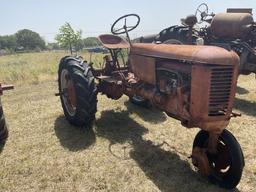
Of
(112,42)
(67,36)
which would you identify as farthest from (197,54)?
(67,36)

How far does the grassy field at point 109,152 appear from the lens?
152 inches

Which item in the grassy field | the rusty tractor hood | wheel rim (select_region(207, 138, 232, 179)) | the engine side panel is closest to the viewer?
the rusty tractor hood

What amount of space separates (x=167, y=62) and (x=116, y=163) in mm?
1559

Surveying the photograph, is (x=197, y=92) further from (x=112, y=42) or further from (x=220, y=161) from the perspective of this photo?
(x=112, y=42)

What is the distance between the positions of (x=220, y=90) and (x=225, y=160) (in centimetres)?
89

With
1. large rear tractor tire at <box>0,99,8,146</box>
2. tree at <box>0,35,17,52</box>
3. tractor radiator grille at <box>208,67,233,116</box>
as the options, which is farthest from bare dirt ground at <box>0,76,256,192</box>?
tree at <box>0,35,17,52</box>

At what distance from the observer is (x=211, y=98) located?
3430 millimetres

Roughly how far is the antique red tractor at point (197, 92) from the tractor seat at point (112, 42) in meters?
0.90

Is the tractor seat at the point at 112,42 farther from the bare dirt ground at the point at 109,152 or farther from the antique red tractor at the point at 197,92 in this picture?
the bare dirt ground at the point at 109,152

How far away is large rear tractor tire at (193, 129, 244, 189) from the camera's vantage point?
3477 millimetres

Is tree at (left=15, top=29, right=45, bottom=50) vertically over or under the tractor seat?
under

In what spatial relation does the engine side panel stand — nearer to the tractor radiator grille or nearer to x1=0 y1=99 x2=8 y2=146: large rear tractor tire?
the tractor radiator grille

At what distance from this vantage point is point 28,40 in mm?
88188

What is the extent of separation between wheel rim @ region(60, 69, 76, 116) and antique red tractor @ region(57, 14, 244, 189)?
1.77 ft
